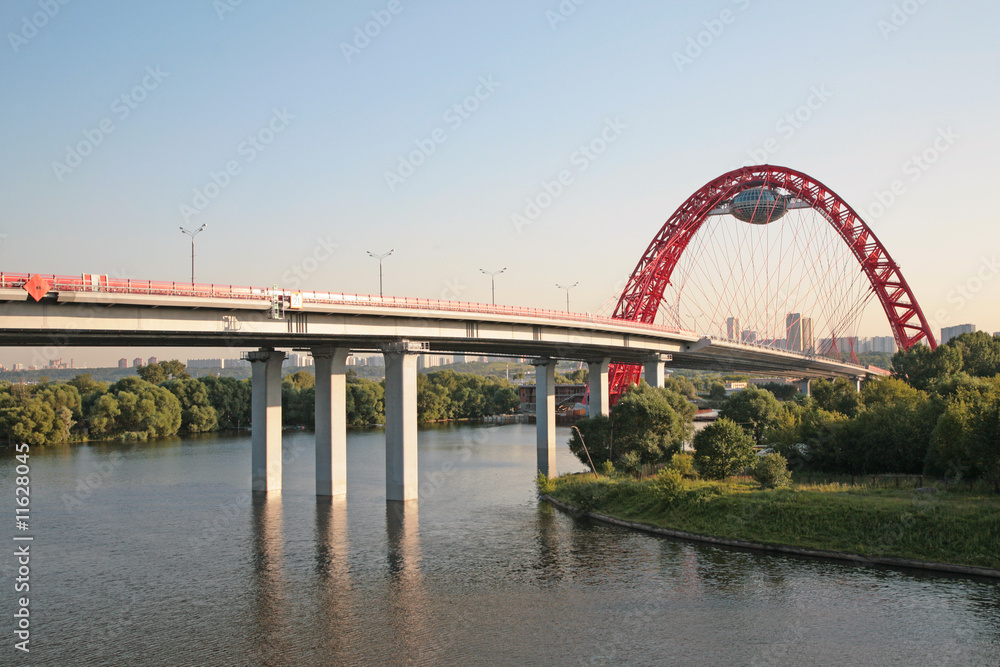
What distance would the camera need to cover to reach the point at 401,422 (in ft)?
146

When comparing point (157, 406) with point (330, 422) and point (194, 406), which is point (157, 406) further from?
point (330, 422)

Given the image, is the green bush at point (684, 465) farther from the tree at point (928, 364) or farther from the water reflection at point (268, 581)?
the tree at point (928, 364)

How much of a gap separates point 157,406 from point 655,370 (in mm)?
58531

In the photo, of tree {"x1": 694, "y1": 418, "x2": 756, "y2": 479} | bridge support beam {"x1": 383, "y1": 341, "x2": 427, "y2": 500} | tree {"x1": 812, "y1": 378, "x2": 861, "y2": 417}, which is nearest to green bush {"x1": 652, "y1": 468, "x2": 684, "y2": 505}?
tree {"x1": 694, "y1": 418, "x2": 756, "y2": 479}

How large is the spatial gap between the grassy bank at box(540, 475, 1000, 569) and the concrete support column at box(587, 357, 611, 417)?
24.8 metres

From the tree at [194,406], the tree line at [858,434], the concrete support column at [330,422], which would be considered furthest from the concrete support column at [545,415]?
the tree at [194,406]

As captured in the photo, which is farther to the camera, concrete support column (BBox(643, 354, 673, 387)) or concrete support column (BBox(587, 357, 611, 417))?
concrete support column (BBox(643, 354, 673, 387))

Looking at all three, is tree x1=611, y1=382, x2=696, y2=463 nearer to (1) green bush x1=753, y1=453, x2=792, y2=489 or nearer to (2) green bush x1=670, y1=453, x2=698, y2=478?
(2) green bush x1=670, y1=453, x2=698, y2=478

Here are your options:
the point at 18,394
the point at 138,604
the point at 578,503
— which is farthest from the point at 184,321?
the point at 18,394

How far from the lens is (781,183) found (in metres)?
89.0

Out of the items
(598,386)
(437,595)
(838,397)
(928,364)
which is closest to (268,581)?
(437,595)

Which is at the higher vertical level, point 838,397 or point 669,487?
point 838,397

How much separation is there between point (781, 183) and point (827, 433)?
47994 mm

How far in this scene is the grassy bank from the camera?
3050cm
